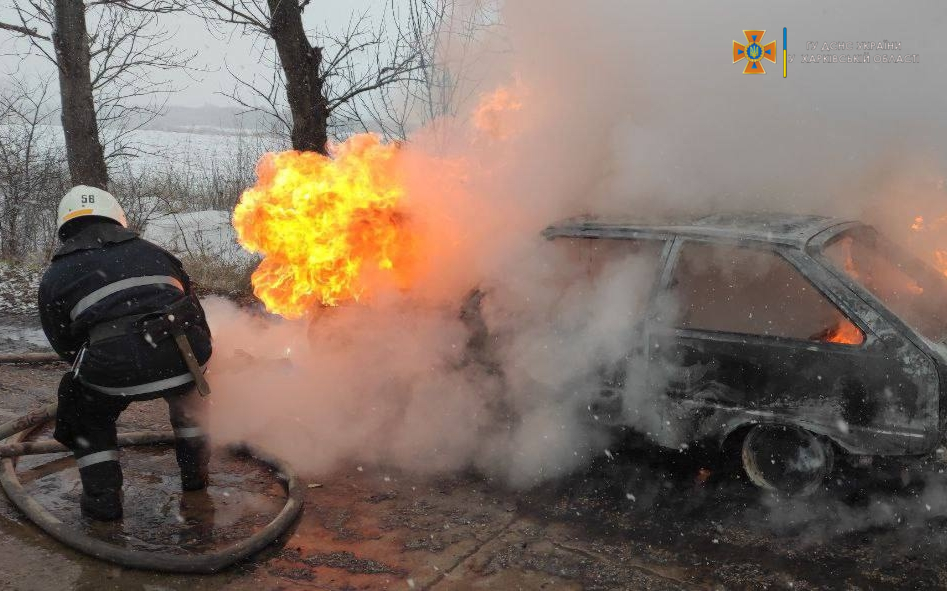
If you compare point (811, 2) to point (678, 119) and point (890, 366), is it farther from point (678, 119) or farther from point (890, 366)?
point (890, 366)

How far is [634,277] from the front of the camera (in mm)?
4145

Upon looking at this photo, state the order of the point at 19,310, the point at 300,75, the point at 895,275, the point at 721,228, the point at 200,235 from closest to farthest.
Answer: the point at 721,228, the point at 895,275, the point at 300,75, the point at 19,310, the point at 200,235

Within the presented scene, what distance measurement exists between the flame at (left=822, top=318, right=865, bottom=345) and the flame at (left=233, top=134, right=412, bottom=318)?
2930 millimetres

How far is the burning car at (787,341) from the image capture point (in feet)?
11.1

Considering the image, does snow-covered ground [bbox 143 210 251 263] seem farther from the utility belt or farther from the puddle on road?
the utility belt

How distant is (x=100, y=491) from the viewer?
12.2 feet

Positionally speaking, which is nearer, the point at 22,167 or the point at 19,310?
the point at 19,310

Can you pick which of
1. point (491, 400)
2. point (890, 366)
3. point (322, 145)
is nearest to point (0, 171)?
point (322, 145)

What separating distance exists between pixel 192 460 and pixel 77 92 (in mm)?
7442

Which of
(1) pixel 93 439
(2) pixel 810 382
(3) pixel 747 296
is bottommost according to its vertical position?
(1) pixel 93 439

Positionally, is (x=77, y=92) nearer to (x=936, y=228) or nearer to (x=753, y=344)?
(x=753, y=344)

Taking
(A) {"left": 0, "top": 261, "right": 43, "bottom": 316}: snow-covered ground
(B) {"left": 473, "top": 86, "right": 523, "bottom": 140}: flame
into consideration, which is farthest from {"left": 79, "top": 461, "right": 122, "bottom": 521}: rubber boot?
(A) {"left": 0, "top": 261, "right": 43, "bottom": 316}: snow-covered ground

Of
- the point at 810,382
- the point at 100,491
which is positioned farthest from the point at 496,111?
the point at 100,491

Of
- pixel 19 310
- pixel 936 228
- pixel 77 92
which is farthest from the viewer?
pixel 77 92
